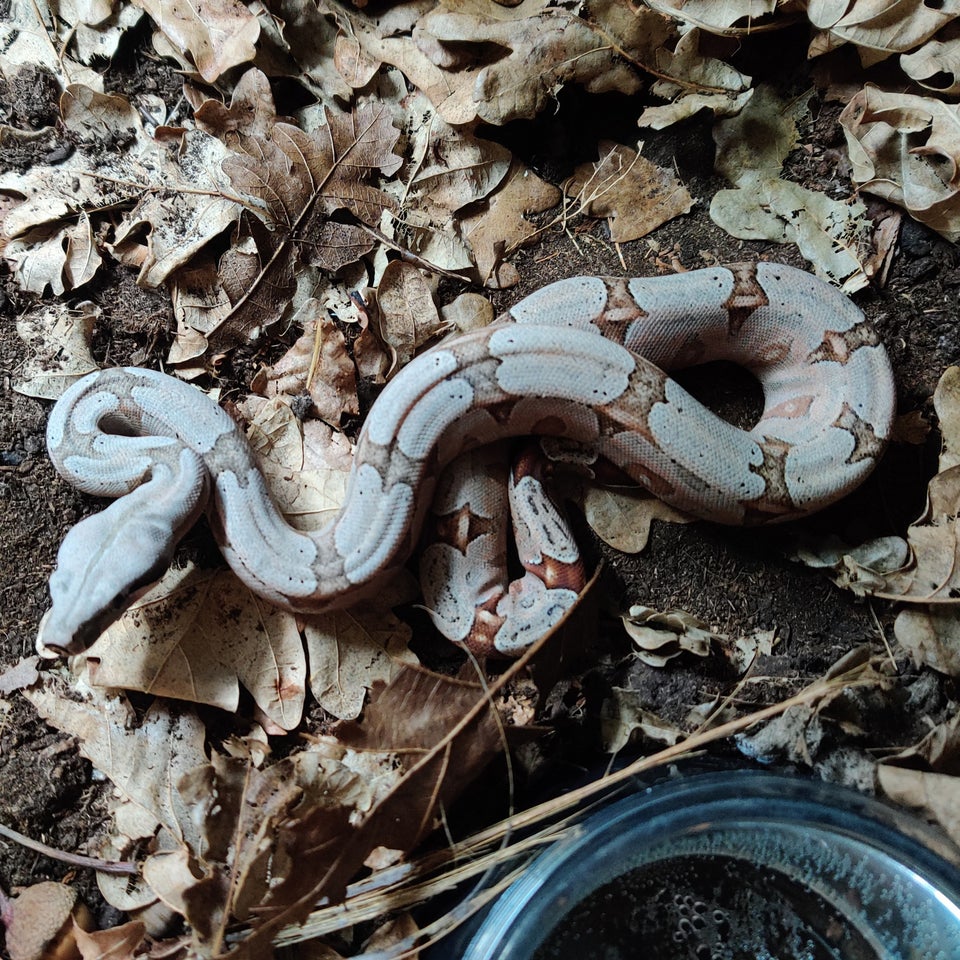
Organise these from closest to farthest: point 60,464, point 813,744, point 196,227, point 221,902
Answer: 1. point 221,902
2. point 813,744
3. point 60,464
4. point 196,227

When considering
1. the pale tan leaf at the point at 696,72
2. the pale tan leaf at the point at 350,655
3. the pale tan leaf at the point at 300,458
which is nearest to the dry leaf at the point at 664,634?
the pale tan leaf at the point at 350,655

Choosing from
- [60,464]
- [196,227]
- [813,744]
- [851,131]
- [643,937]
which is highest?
[851,131]

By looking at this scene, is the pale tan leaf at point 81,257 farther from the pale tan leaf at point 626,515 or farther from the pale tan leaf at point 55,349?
the pale tan leaf at point 626,515

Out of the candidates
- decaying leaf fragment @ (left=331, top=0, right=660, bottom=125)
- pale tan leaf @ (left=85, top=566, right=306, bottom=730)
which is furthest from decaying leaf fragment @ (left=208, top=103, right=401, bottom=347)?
pale tan leaf @ (left=85, top=566, right=306, bottom=730)

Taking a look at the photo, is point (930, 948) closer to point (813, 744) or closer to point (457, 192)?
Result: point (813, 744)

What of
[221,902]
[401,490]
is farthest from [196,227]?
[221,902]
